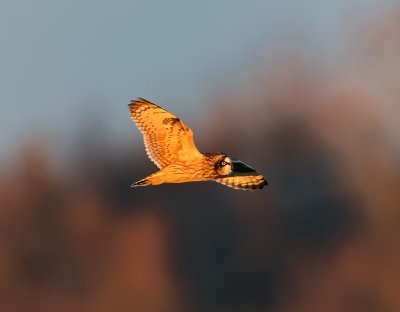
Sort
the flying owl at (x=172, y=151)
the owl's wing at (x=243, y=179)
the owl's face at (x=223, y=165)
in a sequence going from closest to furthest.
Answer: the flying owl at (x=172, y=151) < the owl's face at (x=223, y=165) < the owl's wing at (x=243, y=179)

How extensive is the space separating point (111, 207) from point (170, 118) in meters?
28.2

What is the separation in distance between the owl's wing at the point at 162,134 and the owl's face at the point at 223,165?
0.19 meters

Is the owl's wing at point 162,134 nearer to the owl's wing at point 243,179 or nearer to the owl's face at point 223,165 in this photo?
the owl's face at point 223,165

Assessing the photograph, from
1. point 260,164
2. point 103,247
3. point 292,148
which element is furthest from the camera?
point 292,148

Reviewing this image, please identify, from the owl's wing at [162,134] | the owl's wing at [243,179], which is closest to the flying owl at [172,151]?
the owl's wing at [162,134]

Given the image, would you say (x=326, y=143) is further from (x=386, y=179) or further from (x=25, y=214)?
(x=25, y=214)

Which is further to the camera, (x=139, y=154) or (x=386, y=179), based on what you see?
(x=139, y=154)

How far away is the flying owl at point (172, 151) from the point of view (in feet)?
50.2

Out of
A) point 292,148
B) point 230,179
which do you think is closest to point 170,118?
point 230,179

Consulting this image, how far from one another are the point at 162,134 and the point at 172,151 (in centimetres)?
18

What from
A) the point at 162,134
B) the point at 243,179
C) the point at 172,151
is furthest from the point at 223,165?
the point at 243,179

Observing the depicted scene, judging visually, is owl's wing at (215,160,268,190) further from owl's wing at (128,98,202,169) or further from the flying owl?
owl's wing at (128,98,202,169)

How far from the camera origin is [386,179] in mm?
44250

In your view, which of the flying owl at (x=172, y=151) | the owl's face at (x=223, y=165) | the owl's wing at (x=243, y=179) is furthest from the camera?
the owl's wing at (x=243, y=179)
